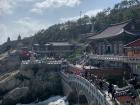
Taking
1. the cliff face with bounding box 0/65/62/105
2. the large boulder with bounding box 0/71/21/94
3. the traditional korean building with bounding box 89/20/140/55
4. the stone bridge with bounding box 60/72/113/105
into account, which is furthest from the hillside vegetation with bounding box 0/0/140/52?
the stone bridge with bounding box 60/72/113/105

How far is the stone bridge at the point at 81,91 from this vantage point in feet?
97.6

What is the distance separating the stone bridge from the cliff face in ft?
7.36

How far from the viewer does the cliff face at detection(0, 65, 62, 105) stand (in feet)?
171

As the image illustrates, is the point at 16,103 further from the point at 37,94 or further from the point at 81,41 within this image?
the point at 81,41

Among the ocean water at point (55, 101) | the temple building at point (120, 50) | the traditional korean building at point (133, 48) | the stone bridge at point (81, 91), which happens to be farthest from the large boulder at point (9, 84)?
the traditional korean building at point (133, 48)

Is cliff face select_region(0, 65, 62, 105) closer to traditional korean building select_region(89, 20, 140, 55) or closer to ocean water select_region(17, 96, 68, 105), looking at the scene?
ocean water select_region(17, 96, 68, 105)

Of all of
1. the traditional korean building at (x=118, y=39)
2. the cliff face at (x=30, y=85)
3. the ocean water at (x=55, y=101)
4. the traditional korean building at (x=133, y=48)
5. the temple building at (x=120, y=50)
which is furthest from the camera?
the cliff face at (x=30, y=85)

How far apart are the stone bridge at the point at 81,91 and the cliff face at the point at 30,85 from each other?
2244 mm

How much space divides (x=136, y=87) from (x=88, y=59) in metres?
29.1

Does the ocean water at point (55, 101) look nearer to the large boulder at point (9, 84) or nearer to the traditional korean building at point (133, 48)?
the large boulder at point (9, 84)

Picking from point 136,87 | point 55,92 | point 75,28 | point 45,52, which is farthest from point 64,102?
point 75,28

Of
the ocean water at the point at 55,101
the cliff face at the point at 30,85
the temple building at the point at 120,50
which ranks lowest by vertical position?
the ocean water at the point at 55,101

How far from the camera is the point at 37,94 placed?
52875 mm

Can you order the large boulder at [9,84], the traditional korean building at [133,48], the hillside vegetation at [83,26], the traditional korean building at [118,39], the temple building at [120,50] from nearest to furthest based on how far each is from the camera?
the temple building at [120,50] < the traditional korean building at [133,48] < the traditional korean building at [118,39] < the large boulder at [9,84] < the hillside vegetation at [83,26]
